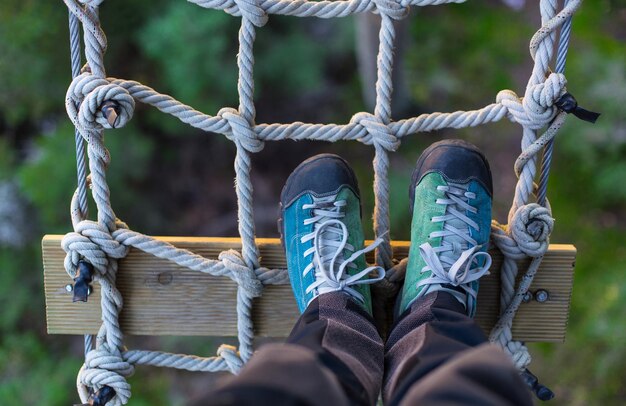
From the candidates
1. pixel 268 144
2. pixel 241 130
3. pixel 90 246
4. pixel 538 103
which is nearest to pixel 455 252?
pixel 538 103

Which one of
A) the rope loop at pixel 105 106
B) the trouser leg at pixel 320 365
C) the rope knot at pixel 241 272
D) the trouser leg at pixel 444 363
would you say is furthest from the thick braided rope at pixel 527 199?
the rope loop at pixel 105 106

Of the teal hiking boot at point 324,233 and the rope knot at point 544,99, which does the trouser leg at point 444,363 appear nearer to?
the teal hiking boot at point 324,233

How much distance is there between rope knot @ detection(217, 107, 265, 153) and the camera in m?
0.80

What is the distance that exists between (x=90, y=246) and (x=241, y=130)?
0.79ft

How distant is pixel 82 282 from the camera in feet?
2.61

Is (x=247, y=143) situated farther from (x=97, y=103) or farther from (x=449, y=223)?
(x=449, y=223)

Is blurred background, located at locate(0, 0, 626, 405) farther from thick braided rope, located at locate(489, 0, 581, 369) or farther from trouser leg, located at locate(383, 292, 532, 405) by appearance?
trouser leg, located at locate(383, 292, 532, 405)

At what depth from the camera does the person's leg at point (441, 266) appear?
67 cm

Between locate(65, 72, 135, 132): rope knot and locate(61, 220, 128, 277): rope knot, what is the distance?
13 centimetres

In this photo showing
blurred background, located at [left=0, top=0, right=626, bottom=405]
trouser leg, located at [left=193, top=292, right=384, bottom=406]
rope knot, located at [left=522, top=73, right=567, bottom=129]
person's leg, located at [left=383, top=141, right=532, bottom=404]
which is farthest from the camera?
blurred background, located at [left=0, top=0, right=626, bottom=405]

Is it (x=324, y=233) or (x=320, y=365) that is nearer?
(x=320, y=365)

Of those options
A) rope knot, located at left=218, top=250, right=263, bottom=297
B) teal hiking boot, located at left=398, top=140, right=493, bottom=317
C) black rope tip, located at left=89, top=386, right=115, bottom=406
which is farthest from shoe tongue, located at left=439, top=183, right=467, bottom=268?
black rope tip, located at left=89, top=386, right=115, bottom=406

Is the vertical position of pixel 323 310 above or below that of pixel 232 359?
above

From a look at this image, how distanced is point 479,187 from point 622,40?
5.09ft
